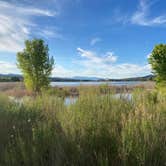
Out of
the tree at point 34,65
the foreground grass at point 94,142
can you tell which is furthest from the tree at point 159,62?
the foreground grass at point 94,142

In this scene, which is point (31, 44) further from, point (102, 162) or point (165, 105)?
point (102, 162)

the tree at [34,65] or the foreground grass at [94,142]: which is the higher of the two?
the tree at [34,65]

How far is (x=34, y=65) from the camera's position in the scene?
50.7ft

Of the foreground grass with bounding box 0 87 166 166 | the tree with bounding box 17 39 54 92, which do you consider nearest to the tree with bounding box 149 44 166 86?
the tree with bounding box 17 39 54 92

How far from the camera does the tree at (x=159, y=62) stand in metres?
15.0

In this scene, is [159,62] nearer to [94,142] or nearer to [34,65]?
[34,65]

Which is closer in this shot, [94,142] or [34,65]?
[94,142]

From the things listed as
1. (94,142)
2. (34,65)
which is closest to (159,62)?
(34,65)

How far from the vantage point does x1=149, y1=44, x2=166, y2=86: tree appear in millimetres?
15039

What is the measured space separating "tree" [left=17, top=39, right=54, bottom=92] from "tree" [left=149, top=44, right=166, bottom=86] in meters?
7.17

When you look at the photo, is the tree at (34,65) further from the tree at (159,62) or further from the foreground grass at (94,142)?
the foreground grass at (94,142)

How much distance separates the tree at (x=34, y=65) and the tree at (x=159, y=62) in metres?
7.17

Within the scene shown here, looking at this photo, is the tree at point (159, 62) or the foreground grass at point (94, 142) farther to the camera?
the tree at point (159, 62)

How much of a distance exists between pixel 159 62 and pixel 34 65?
8.41 m
